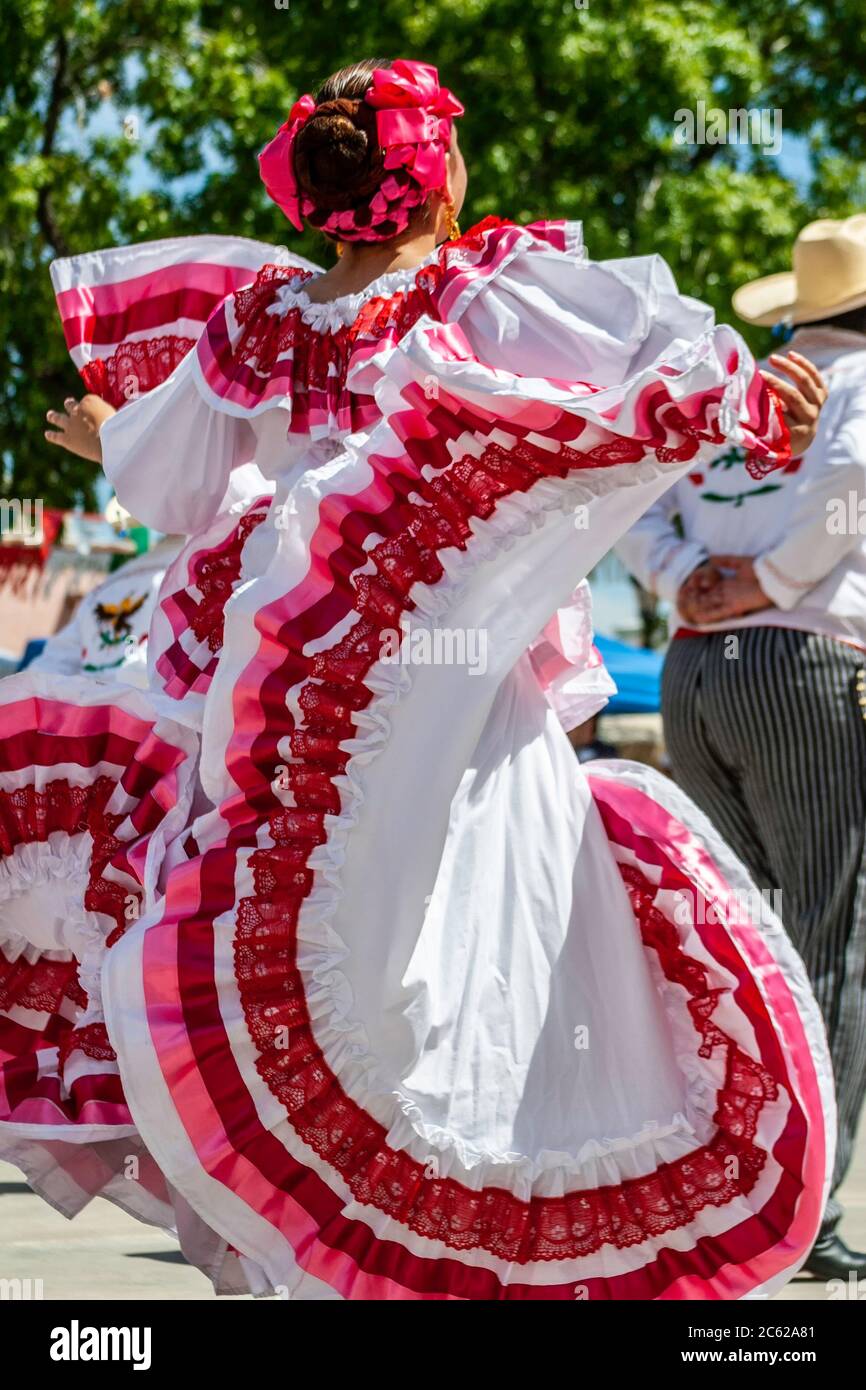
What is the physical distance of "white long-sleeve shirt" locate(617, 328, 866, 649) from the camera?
375 centimetres

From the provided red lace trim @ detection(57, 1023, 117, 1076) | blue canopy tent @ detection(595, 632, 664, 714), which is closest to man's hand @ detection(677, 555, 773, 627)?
red lace trim @ detection(57, 1023, 117, 1076)

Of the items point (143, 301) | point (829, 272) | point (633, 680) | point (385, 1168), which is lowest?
point (633, 680)

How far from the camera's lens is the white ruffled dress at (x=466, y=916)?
8.05 feet

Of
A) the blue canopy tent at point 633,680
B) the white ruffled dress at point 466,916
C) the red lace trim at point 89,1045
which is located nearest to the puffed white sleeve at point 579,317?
the white ruffled dress at point 466,916

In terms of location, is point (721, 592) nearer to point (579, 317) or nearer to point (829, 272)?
point (829, 272)

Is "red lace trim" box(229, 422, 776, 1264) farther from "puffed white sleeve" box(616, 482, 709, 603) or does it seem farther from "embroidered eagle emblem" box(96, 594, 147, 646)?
"embroidered eagle emblem" box(96, 594, 147, 646)

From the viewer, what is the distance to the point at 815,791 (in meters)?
3.80

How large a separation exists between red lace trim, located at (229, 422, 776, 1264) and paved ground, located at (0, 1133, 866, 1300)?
898 mm

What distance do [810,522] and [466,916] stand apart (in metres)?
1.54

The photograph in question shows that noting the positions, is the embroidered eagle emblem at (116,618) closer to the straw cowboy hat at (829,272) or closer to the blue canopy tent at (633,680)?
the straw cowboy hat at (829,272)

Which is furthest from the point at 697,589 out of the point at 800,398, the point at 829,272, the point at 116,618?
the point at 116,618

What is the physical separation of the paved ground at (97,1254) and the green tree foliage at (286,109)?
8316 mm
